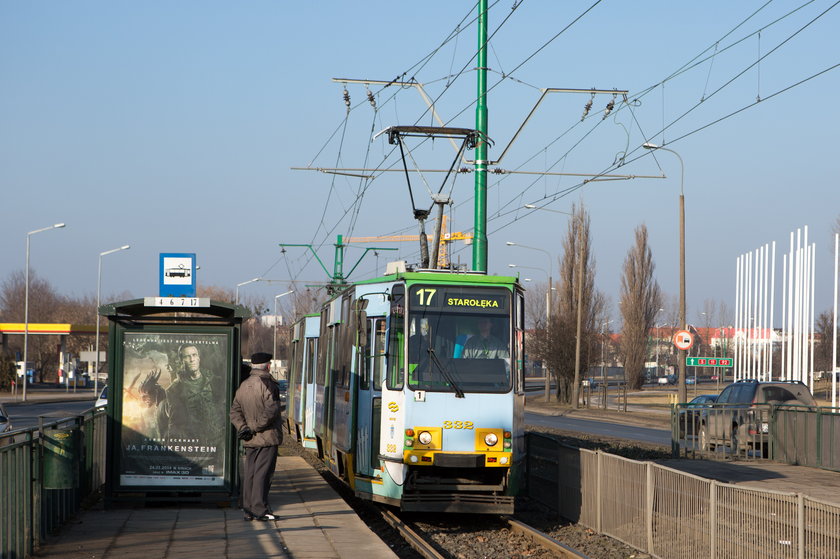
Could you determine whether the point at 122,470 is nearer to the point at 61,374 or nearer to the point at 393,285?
the point at 393,285

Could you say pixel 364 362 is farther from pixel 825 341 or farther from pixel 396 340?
pixel 825 341

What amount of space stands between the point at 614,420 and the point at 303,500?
102 feet

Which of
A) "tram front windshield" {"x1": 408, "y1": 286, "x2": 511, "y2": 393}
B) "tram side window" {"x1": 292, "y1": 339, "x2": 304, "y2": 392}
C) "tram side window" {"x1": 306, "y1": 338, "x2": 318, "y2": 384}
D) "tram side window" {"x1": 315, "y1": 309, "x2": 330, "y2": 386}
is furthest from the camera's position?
"tram side window" {"x1": 292, "y1": 339, "x2": 304, "y2": 392}

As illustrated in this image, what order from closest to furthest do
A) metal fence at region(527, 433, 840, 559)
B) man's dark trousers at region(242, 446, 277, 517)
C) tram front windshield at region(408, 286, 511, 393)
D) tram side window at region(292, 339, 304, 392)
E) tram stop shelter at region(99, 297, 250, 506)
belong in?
metal fence at region(527, 433, 840, 559), man's dark trousers at region(242, 446, 277, 517), tram stop shelter at region(99, 297, 250, 506), tram front windshield at region(408, 286, 511, 393), tram side window at region(292, 339, 304, 392)

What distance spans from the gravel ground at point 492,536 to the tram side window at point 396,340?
1.92 m

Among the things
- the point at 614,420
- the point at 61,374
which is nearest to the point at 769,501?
the point at 614,420

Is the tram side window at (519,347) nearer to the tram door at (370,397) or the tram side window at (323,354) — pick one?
the tram door at (370,397)

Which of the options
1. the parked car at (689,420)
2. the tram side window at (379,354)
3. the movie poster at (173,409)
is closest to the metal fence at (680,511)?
the tram side window at (379,354)

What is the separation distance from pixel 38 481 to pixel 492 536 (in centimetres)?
571

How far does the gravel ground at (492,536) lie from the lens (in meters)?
11.8

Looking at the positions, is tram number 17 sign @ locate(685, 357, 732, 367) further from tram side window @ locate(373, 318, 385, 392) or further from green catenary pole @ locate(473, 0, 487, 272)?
tram side window @ locate(373, 318, 385, 392)

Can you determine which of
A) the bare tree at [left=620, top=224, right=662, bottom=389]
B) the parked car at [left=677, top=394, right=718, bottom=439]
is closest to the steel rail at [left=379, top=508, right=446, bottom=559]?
the parked car at [left=677, top=394, right=718, bottom=439]

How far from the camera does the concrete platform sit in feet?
31.6

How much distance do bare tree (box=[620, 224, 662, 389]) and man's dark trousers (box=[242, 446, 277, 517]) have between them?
62.5 metres
